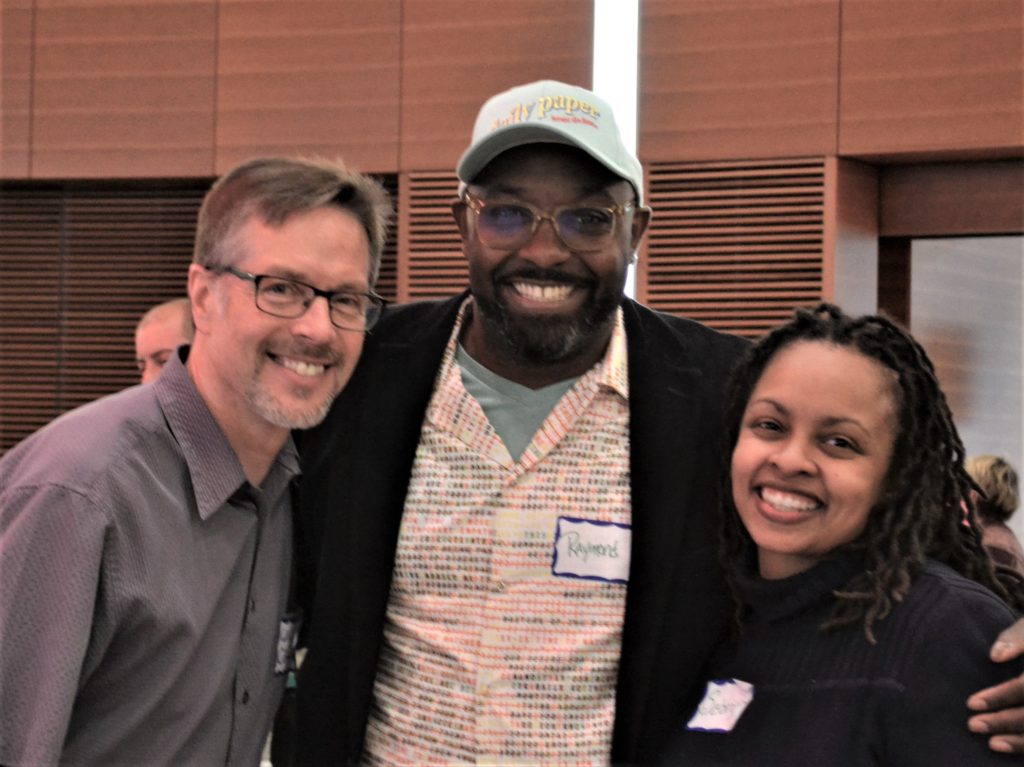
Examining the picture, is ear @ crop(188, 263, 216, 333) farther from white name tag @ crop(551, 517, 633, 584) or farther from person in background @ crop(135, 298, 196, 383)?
person in background @ crop(135, 298, 196, 383)

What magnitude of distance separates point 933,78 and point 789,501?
437 cm

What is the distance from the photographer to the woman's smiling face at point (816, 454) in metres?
1.73

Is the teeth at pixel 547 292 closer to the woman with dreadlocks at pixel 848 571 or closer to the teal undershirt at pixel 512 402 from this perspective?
the teal undershirt at pixel 512 402

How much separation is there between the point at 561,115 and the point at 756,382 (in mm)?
582

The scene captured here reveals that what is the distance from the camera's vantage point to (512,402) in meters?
2.21

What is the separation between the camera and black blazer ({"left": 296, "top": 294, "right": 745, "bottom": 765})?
2023 mm

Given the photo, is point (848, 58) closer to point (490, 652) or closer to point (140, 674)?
point (490, 652)

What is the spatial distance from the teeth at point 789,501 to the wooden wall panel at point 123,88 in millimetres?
5218

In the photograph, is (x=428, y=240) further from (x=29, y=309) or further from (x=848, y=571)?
(x=848, y=571)

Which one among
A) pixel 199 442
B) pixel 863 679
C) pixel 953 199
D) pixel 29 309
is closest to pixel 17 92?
pixel 29 309

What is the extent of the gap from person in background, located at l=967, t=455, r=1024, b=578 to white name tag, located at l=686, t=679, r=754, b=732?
1655 millimetres

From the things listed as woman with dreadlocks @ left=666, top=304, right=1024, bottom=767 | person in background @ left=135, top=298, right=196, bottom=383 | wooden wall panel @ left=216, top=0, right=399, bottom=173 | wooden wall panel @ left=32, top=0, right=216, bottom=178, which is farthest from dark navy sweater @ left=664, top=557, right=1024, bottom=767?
wooden wall panel @ left=32, top=0, right=216, bottom=178

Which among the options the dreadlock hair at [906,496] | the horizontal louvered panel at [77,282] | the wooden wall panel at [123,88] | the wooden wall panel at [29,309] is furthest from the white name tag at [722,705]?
the wooden wall panel at [29,309]

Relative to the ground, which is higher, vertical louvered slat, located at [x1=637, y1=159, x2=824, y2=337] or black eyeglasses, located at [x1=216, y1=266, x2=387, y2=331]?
vertical louvered slat, located at [x1=637, y1=159, x2=824, y2=337]
